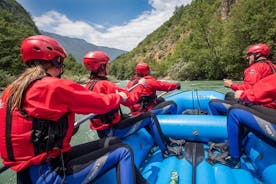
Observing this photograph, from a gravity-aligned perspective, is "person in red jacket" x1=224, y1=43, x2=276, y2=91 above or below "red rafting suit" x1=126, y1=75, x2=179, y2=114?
above

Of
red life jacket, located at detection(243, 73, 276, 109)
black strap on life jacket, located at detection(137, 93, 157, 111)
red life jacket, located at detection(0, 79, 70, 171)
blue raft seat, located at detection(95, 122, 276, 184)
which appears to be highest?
red life jacket, located at detection(243, 73, 276, 109)

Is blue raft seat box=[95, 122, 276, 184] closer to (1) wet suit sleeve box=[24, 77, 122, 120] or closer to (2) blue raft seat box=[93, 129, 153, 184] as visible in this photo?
(2) blue raft seat box=[93, 129, 153, 184]

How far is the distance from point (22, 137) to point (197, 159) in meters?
2.32

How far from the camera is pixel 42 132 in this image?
1642 mm

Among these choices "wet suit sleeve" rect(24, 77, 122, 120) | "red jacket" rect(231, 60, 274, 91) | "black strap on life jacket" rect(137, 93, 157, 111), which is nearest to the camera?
"wet suit sleeve" rect(24, 77, 122, 120)

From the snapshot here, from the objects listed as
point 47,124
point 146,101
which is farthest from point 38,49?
point 146,101

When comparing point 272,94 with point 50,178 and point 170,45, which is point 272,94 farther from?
point 170,45

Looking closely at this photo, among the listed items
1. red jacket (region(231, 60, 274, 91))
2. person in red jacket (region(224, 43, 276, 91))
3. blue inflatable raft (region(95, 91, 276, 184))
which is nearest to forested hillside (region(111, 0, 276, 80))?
person in red jacket (region(224, 43, 276, 91))

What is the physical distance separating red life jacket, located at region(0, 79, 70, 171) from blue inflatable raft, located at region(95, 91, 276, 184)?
0.76 meters

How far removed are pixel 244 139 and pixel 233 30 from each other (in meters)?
23.7

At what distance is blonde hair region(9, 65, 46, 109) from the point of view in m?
1.60

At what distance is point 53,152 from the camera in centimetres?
174

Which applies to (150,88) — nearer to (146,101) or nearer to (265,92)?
(146,101)

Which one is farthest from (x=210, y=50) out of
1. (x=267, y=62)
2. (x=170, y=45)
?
(x=170, y=45)
